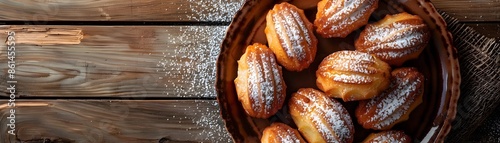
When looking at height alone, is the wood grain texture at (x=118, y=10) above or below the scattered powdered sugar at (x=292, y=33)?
above

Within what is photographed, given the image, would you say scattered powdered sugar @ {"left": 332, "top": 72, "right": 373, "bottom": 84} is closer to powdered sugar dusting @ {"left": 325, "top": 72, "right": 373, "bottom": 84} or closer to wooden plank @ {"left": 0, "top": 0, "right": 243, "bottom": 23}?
powdered sugar dusting @ {"left": 325, "top": 72, "right": 373, "bottom": 84}

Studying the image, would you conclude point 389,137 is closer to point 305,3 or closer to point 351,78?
point 351,78

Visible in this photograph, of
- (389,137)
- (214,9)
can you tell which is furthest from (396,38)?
(214,9)

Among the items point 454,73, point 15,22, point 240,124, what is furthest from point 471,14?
point 15,22

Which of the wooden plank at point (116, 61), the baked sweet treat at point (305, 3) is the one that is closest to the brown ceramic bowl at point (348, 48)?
the baked sweet treat at point (305, 3)

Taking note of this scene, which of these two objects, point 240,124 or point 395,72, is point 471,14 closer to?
point 395,72

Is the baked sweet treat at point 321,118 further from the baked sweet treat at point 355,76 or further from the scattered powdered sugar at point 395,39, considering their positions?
the scattered powdered sugar at point 395,39
